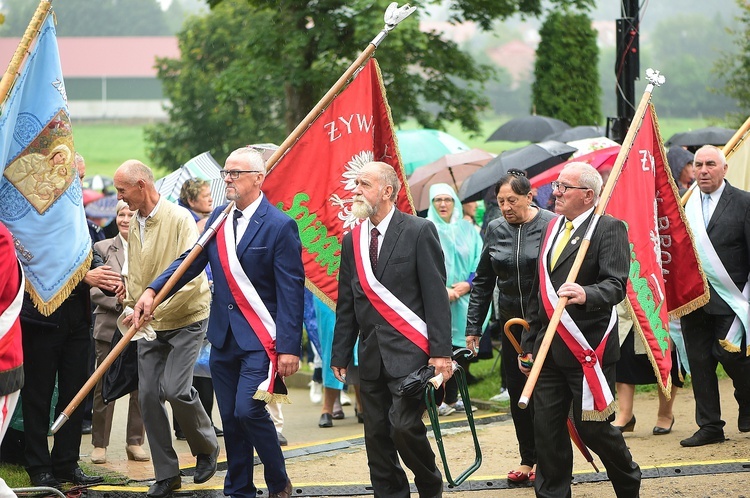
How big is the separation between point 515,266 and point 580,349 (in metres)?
1.22

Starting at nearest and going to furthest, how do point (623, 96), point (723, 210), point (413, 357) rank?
point (413, 357)
point (723, 210)
point (623, 96)

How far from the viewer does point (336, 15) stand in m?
20.6

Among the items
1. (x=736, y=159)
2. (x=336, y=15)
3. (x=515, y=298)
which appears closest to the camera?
(x=515, y=298)

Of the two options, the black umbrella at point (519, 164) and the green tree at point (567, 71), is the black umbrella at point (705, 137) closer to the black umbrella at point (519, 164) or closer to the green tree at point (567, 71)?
the black umbrella at point (519, 164)

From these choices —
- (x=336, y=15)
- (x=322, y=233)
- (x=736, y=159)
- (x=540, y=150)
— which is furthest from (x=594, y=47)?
(x=322, y=233)

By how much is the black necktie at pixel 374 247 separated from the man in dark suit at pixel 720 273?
3.01 meters

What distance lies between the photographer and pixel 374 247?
673 cm

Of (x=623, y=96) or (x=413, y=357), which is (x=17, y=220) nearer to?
(x=413, y=357)

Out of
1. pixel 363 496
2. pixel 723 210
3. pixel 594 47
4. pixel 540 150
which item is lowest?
pixel 363 496

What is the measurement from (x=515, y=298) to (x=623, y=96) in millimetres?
4843

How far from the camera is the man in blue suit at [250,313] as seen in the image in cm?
673

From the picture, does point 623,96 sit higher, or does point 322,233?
point 623,96

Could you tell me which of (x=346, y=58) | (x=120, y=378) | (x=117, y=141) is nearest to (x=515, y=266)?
(x=120, y=378)

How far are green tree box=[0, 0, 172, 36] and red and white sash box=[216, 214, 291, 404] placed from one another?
75049mm
